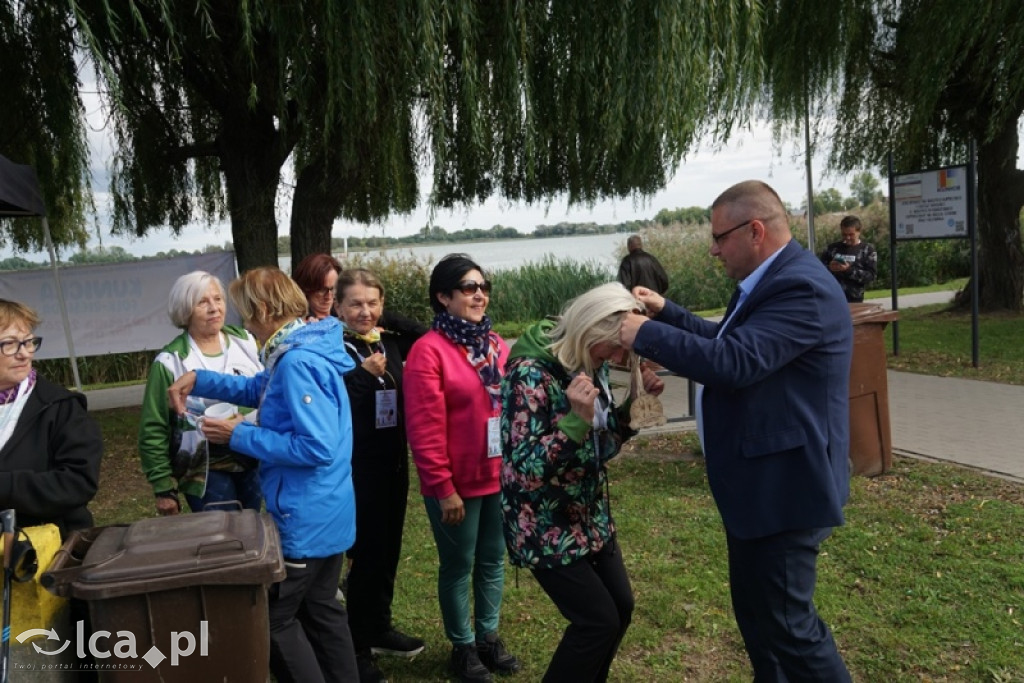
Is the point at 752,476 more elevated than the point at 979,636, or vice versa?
the point at 752,476

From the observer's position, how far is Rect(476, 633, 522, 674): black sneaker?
12.2ft

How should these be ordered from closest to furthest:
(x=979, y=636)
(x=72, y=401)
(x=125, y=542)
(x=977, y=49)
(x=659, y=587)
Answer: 1. (x=125, y=542)
2. (x=72, y=401)
3. (x=979, y=636)
4. (x=659, y=587)
5. (x=977, y=49)

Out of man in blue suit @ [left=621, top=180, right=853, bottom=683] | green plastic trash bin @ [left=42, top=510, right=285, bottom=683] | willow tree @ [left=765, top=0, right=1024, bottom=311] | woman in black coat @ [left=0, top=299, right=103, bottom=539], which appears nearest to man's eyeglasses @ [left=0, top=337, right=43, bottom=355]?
woman in black coat @ [left=0, top=299, right=103, bottom=539]

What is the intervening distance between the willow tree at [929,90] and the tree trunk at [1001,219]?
2cm

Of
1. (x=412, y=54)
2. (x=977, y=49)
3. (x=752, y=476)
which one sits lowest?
(x=752, y=476)

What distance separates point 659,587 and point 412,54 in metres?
3.90

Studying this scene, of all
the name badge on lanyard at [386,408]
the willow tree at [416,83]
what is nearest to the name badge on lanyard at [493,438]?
the name badge on lanyard at [386,408]

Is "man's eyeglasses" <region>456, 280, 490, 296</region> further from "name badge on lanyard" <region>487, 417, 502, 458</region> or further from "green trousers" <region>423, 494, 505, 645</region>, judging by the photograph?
"green trousers" <region>423, 494, 505, 645</region>

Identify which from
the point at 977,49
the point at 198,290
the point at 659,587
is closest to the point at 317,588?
the point at 198,290

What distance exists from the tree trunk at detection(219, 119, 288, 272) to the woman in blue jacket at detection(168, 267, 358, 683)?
5.47m

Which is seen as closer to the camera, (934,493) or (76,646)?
(76,646)

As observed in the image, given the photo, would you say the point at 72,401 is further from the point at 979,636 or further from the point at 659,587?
the point at 979,636

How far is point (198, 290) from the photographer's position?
3.56 m

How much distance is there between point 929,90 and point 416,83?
8.79 metres
